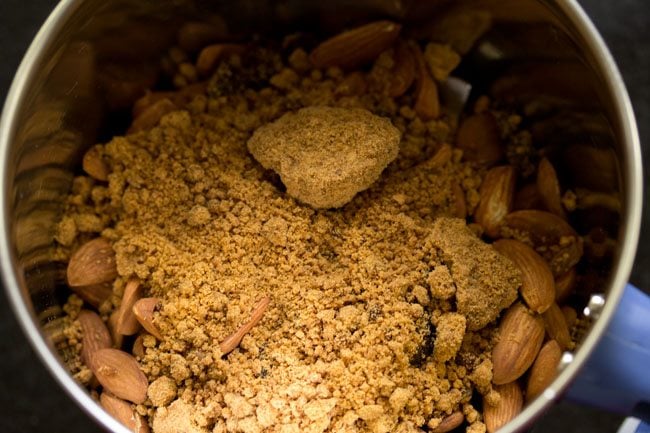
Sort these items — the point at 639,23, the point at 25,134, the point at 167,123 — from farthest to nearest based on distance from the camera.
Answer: the point at 639,23 < the point at 167,123 < the point at 25,134

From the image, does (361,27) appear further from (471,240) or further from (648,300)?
(648,300)

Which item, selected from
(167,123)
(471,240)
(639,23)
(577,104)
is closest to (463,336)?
(471,240)

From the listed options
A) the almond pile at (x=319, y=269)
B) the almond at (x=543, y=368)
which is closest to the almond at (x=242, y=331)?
the almond pile at (x=319, y=269)

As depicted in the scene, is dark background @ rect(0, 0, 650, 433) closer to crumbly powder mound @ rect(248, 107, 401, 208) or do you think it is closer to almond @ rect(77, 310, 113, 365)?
almond @ rect(77, 310, 113, 365)

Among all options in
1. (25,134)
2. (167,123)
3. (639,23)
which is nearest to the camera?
(25,134)

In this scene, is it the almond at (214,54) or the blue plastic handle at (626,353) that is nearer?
the blue plastic handle at (626,353)

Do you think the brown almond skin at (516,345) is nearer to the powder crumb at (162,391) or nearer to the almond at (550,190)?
the almond at (550,190)

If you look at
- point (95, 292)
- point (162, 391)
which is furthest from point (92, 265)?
point (162, 391)
